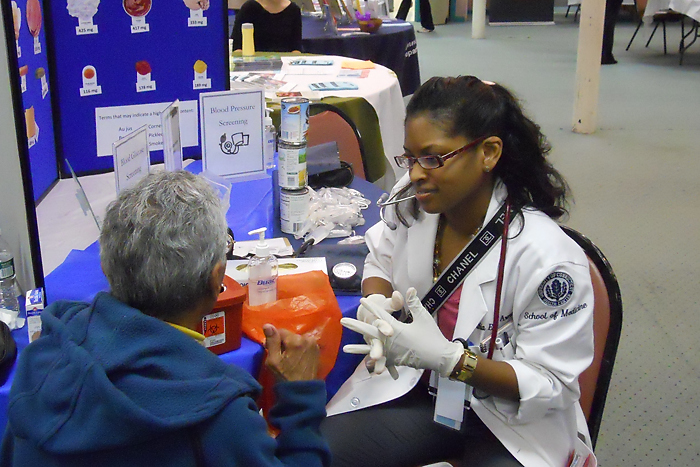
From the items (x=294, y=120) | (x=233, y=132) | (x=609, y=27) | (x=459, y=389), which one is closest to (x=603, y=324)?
(x=459, y=389)

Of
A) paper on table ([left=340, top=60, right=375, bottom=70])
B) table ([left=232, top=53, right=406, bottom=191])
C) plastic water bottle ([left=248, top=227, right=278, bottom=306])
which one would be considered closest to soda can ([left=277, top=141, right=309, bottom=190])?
plastic water bottle ([left=248, top=227, right=278, bottom=306])

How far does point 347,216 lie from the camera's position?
Answer: 1998 millimetres

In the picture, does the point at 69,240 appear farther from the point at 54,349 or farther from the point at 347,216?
the point at 54,349

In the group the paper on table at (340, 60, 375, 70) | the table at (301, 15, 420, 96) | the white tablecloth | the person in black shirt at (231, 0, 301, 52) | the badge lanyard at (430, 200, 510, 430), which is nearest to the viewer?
the badge lanyard at (430, 200, 510, 430)

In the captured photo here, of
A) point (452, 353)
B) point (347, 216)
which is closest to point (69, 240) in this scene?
point (347, 216)

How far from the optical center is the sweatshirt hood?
84 cm

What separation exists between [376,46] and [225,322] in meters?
4.46

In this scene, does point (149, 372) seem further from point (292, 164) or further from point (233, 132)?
point (233, 132)

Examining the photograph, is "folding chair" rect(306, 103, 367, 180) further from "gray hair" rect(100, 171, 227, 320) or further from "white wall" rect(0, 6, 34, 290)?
"gray hair" rect(100, 171, 227, 320)

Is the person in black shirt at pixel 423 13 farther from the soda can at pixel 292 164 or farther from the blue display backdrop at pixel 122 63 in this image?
the soda can at pixel 292 164

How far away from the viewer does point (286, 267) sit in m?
1.66

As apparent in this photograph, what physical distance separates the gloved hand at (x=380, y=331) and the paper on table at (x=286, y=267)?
23 centimetres

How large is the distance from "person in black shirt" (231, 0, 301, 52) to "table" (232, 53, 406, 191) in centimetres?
96

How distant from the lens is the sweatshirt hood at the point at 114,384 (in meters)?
0.84
